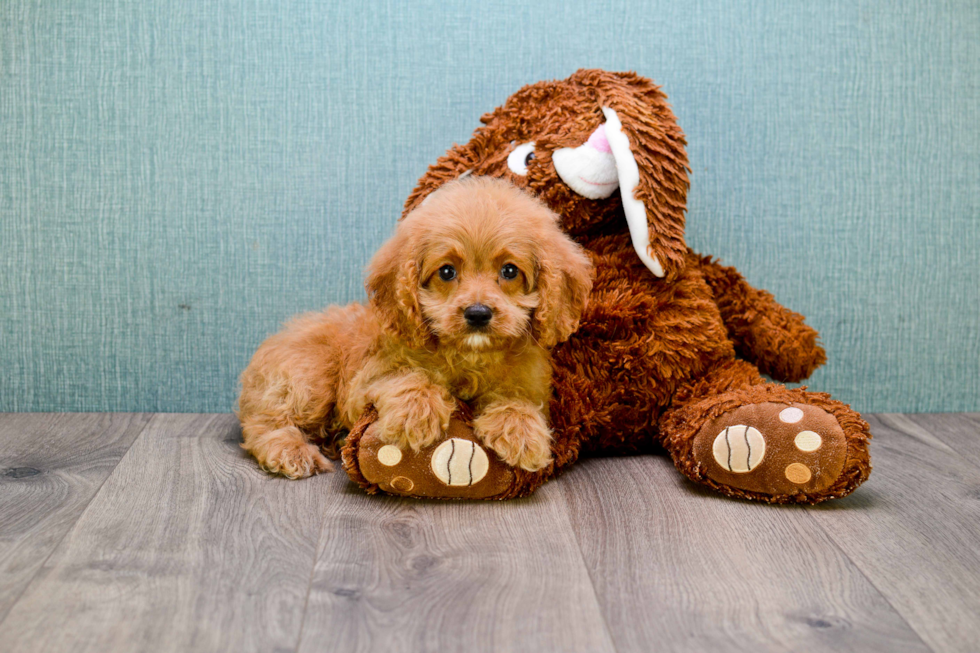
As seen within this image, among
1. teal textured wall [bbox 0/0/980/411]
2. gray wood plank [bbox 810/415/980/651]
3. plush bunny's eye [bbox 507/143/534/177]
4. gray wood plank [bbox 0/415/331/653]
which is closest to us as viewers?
gray wood plank [bbox 0/415/331/653]

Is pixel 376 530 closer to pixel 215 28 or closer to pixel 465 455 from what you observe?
pixel 465 455

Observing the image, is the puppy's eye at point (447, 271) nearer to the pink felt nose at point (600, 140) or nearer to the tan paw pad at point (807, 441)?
the pink felt nose at point (600, 140)

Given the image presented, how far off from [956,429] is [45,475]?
2.27 metres

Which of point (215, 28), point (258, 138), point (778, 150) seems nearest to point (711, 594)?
point (778, 150)

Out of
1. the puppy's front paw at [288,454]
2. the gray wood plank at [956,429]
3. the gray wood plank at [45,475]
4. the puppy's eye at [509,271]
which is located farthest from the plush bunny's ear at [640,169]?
the gray wood plank at [45,475]

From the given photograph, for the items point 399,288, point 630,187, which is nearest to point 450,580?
point 399,288

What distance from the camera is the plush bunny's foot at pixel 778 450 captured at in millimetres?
1640

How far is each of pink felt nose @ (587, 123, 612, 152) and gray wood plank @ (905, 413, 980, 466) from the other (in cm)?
117

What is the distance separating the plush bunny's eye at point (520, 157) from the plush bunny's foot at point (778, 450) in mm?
711

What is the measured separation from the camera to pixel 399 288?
1598 millimetres

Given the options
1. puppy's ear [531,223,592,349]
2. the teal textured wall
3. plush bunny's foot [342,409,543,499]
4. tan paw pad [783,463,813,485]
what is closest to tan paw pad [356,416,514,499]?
plush bunny's foot [342,409,543,499]

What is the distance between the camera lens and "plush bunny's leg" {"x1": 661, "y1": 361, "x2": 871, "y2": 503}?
1644 millimetres

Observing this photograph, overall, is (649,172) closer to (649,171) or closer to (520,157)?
(649,171)

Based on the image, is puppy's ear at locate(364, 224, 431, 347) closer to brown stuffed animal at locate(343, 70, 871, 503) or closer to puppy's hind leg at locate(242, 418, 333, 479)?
brown stuffed animal at locate(343, 70, 871, 503)
